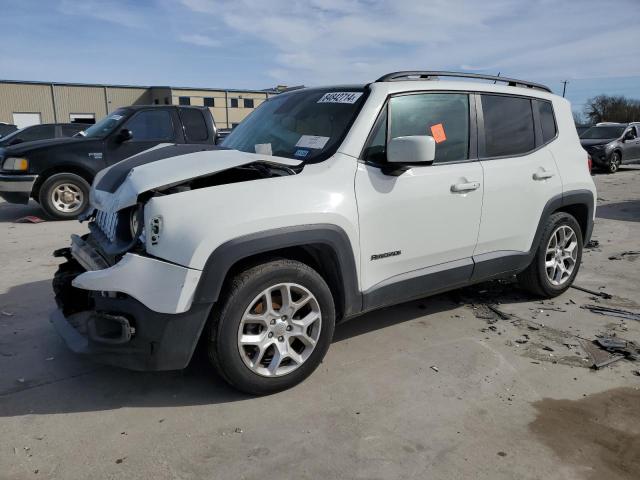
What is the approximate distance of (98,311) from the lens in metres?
2.88

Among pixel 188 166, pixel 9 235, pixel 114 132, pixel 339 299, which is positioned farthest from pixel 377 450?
pixel 114 132

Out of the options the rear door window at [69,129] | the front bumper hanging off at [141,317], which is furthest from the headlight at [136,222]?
the rear door window at [69,129]

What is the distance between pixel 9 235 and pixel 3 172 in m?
1.50

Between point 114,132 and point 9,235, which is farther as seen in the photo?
point 114,132

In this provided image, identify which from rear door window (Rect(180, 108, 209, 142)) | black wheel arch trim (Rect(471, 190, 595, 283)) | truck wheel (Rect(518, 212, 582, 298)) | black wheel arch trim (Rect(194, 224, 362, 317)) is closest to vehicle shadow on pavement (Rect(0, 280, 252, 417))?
black wheel arch trim (Rect(194, 224, 362, 317))

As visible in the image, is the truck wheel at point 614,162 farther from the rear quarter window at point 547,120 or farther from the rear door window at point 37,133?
the rear door window at point 37,133

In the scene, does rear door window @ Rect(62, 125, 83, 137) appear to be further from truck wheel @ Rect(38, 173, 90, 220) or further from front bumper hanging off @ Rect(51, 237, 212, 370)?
front bumper hanging off @ Rect(51, 237, 212, 370)

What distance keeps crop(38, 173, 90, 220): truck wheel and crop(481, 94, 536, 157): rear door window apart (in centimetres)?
Answer: 695

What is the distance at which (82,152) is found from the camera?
28.6 ft

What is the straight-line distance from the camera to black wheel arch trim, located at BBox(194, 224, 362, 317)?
2.78 metres

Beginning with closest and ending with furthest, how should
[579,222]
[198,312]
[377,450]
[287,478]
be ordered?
1. [287,478]
2. [377,450]
3. [198,312]
4. [579,222]

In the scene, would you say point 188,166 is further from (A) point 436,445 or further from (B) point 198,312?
(A) point 436,445

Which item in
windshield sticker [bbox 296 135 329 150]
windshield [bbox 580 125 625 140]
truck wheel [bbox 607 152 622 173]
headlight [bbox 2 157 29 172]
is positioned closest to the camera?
windshield sticker [bbox 296 135 329 150]

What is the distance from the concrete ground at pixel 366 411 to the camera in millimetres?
2549
